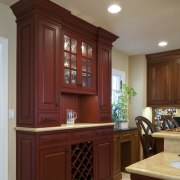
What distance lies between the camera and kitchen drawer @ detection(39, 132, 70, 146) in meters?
2.63

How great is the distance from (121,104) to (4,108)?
8.84 ft

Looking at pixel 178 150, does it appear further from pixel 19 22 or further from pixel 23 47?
pixel 19 22

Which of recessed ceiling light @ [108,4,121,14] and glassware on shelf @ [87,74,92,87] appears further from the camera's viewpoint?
glassware on shelf @ [87,74,92,87]

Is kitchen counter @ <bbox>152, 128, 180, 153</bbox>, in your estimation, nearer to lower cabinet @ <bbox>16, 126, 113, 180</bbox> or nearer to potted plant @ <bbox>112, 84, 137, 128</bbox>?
lower cabinet @ <bbox>16, 126, 113, 180</bbox>

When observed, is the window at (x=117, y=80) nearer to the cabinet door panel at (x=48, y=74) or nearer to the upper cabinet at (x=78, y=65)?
the upper cabinet at (x=78, y=65)

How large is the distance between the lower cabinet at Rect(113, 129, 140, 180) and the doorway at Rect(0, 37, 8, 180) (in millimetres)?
2069

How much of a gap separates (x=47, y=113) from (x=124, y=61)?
10.6ft

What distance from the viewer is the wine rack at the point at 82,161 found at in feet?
10.4

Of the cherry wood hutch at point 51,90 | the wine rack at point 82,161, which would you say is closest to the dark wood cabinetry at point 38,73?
the cherry wood hutch at point 51,90

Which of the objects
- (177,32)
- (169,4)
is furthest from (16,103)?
(177,32)

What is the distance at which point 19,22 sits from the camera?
289cm

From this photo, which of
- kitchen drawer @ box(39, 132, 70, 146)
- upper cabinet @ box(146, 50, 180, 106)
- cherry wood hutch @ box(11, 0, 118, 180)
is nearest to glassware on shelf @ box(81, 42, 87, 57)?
cherry wood hutch @ box(11, 0, 118, 180)

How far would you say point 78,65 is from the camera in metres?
3.38

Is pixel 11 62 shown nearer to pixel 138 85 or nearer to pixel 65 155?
pixel 65 155
